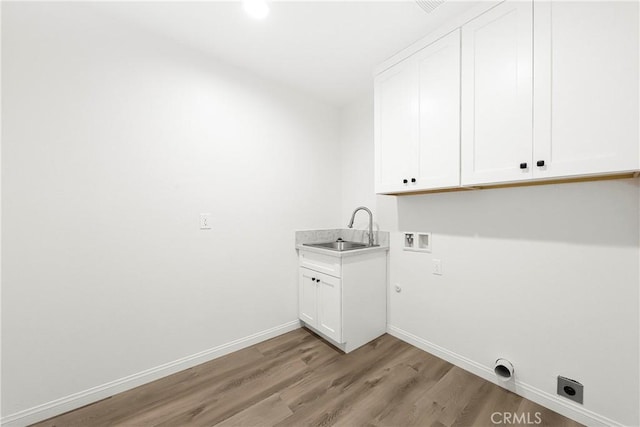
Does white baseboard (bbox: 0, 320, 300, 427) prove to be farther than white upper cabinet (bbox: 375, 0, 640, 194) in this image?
Yes

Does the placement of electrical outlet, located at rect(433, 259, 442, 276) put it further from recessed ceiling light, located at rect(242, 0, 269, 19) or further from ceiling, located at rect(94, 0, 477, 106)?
recessed ceiling light, located at rect(242, 0, 269, 19)

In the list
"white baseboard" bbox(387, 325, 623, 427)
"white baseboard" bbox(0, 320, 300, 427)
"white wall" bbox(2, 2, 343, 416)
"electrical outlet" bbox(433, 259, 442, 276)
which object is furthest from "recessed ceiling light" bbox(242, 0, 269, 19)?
"white baseboard" bbox(387, 325, 623, 427)

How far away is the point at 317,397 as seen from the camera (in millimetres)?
1605

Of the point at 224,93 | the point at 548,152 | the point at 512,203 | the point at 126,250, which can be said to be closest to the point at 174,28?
the point at 224,93

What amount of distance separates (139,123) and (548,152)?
256 cm

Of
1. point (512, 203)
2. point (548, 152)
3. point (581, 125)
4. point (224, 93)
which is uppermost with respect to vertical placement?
point (224, 93)

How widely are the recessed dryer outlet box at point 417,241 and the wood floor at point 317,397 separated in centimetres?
90

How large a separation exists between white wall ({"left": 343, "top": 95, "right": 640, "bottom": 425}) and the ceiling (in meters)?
1.30

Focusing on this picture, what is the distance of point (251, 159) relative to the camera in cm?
229

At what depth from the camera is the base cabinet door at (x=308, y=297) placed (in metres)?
2.35

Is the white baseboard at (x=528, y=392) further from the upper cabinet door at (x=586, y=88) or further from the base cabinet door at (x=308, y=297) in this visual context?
the upper cabinet door at (x=586, y=88)

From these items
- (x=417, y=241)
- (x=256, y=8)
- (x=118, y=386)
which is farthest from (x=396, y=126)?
(x=118, y=386)

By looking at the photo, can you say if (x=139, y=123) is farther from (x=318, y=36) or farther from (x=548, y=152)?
(x=548, y=152)

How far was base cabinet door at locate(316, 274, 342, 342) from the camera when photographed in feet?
6.82
